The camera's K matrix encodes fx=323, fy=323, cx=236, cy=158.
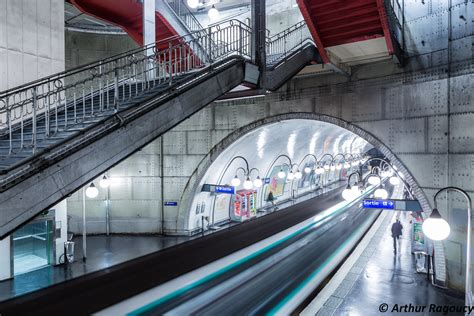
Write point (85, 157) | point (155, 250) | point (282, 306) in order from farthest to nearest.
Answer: point (155, 250) → point (282, 306) → point (85, 157)

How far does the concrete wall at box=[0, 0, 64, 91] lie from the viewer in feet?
31.8

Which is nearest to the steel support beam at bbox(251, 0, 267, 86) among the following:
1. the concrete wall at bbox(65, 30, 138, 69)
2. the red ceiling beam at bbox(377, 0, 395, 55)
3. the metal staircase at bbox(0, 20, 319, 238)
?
the metal staircase at bbox(0, 20, 319, 238)

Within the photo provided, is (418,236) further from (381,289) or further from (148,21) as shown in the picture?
(148,21)

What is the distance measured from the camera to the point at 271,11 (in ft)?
52.1

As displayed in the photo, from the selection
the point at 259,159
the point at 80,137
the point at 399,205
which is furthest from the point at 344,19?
the point at 259,159

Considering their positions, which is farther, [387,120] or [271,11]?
[271,11]

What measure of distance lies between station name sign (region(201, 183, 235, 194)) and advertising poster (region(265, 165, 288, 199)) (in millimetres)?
6584

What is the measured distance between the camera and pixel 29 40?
10.3 metres

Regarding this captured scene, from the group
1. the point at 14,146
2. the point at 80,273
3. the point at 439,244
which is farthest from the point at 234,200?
the point at 14,146

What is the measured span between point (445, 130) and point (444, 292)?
433 cm

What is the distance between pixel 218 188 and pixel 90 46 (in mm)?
9253

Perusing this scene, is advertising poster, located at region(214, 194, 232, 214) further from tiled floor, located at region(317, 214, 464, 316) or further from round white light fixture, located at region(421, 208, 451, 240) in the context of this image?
round white light fixture, located at region(421, 208, 451, 240)

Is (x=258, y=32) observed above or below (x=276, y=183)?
above

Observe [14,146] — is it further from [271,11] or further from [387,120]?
[271,11]
